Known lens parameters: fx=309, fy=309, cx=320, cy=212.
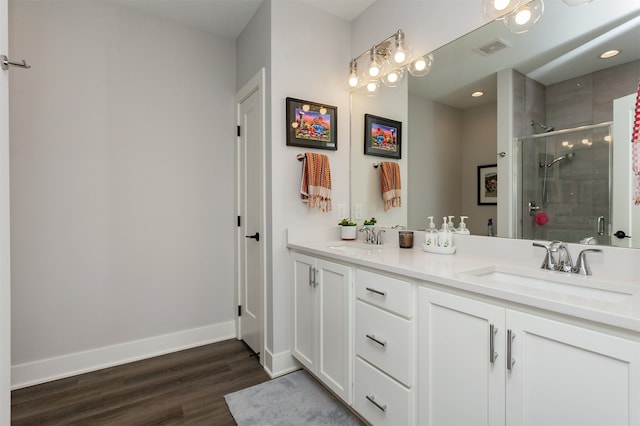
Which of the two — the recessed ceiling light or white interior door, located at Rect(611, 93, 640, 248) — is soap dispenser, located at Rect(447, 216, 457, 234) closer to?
white interior door, located at Rect(611, 93, 640, 248)

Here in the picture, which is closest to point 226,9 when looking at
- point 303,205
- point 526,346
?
point 303,205

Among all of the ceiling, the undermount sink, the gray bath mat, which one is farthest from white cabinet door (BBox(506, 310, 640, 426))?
the ceiling

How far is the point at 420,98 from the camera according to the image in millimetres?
2041

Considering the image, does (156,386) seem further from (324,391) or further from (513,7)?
(513,7)

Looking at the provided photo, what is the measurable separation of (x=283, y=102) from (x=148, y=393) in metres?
2.11

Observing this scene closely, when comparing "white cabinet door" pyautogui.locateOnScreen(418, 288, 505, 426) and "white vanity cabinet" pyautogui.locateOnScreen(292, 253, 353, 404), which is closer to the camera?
"white cabinet door" pyautogui.locateOnScreen(418, 288, 505, 426)

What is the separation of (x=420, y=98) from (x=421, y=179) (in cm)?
54

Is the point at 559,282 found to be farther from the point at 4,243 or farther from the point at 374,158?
the point at 4,243

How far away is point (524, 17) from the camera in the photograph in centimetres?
145

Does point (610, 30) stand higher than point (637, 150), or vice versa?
point (610, 30)

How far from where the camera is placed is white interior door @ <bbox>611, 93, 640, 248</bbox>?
1.17 meters

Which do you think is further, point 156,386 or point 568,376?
point 156,386

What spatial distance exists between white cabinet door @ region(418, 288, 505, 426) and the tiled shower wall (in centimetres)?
65

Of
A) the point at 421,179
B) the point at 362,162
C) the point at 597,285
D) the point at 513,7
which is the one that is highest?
the point at 513,7
